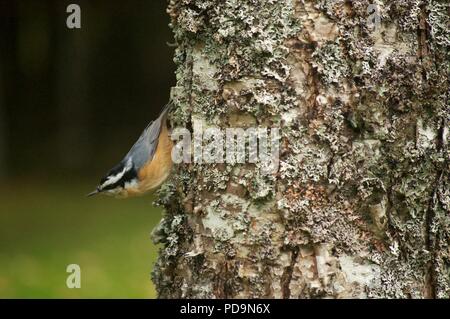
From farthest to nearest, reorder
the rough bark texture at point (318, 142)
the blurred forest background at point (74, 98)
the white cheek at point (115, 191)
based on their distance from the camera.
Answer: the blurred forest background at point (74, 98), the white cheek at point (115, 191), the rough bark texture at point (318, 142)

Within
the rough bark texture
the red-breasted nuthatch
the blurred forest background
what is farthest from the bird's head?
the blurred forest background

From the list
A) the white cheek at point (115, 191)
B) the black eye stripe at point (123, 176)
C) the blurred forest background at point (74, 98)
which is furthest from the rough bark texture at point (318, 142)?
the blurred forest background at point (74, 98)

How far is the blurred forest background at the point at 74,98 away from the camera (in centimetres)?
875

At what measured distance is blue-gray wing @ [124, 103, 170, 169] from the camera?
3.21 metres

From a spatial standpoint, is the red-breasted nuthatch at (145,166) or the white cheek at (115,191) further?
the white cheek at (115,191)

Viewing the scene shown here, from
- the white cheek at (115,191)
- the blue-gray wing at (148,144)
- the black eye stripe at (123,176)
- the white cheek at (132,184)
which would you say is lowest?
the white cheek at (115,191)

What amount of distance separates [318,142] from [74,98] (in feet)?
28.6

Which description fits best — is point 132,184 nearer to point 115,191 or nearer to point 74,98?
point 115,191

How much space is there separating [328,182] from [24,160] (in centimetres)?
859

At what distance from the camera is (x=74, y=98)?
10609 millimetres

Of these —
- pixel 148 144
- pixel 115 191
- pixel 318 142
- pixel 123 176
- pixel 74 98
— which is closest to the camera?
pixel 318 142

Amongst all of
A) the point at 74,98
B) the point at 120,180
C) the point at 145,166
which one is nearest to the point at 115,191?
the point at 120,180

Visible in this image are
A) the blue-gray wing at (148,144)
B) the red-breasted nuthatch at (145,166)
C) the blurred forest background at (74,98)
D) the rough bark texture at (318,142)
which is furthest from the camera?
the blurred forest background at (74,98)

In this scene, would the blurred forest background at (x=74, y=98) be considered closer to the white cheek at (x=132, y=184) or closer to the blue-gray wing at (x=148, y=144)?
the white cheek at (x=132, y=184)
